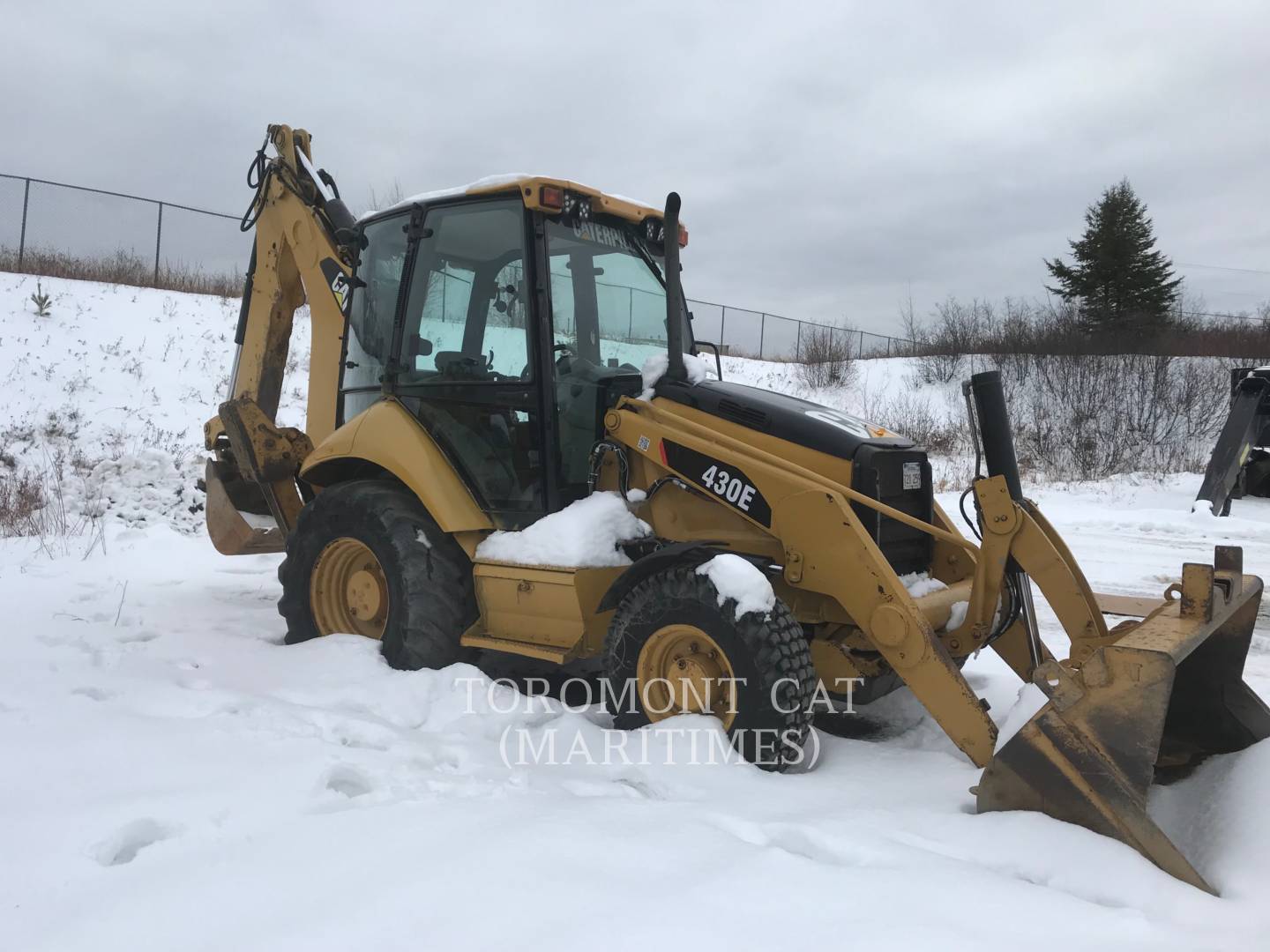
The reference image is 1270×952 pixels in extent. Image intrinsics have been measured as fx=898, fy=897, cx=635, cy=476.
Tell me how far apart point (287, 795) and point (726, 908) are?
146 cm

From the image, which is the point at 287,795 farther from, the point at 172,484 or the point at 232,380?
the point at 172,484

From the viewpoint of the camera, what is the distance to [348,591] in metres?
4.77

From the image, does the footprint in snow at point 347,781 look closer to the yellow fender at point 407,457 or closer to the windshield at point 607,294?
the yellow fender at point 407,457

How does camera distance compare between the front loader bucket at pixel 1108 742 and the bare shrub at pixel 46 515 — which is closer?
the front loader bucket at pixel 1108 742

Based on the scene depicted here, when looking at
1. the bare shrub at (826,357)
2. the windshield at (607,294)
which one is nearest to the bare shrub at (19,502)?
the windshield at (607,294)

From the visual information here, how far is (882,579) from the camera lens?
3.27 m

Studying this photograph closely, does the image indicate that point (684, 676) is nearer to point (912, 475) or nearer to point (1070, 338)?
point (912, 475)

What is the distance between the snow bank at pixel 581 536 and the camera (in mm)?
3990

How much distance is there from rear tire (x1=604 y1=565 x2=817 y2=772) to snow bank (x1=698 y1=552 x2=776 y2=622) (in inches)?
0.8

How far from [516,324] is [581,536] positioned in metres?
1.11

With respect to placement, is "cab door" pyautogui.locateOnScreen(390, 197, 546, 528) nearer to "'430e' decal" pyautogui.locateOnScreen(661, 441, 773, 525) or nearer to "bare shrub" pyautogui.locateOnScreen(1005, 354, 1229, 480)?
"'430e' decal" pyautogui.locateOnScreen(661, 441, 773, 525)

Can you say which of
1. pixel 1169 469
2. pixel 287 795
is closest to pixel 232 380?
pixel 287 795

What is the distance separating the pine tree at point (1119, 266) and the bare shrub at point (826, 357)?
7.68 m

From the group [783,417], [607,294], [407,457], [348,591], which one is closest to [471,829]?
[783,417]
